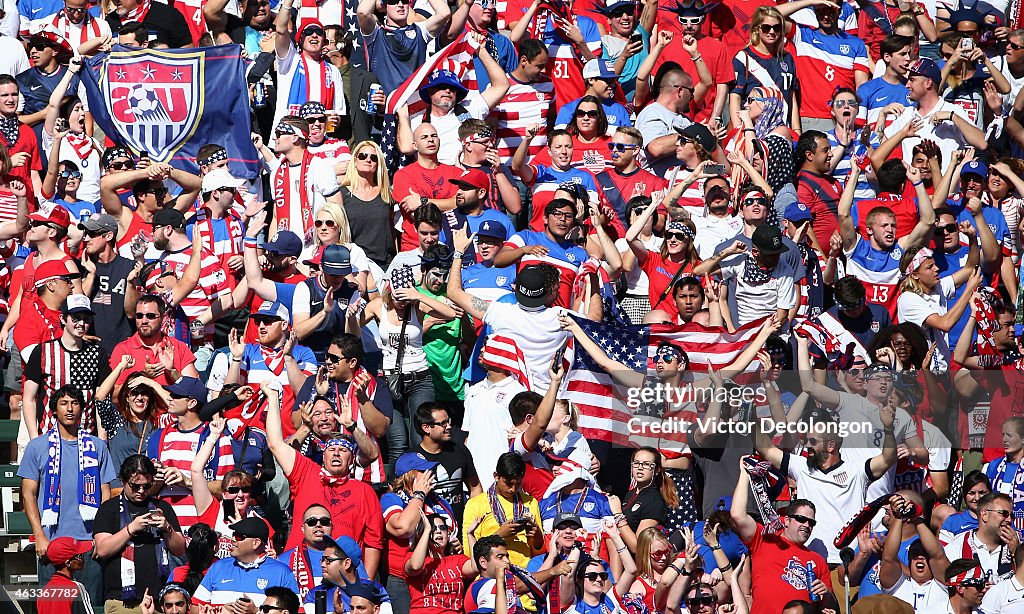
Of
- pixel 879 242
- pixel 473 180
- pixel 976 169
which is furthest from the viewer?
pixel 976 169

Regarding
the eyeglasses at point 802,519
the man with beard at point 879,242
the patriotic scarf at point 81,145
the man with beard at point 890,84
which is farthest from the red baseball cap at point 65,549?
the man with beard at point 890,84

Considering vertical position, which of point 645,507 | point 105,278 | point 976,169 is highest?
point 976,169

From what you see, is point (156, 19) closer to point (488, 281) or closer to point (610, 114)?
point (610, 114)

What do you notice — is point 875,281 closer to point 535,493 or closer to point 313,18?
point 535,493

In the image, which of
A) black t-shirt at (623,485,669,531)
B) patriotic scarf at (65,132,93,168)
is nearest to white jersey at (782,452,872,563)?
black t-shirt at (623,485,669,531)

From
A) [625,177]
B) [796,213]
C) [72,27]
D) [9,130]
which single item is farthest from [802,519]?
[72,27]

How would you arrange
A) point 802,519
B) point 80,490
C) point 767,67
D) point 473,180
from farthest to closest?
point 767,67 < point 473,180 < point 80,490 < point 802,519

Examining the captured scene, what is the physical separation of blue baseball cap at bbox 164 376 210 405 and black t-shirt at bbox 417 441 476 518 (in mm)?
1608

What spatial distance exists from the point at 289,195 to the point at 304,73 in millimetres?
1217

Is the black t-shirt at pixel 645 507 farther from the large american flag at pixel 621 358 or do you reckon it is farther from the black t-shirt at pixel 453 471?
the black t-shirt at pixel 453 471

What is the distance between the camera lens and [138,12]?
19.9m

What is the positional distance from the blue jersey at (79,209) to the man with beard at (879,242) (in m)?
5.88

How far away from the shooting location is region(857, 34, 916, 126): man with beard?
19.7 m

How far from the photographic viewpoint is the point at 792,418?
16.5 meters
